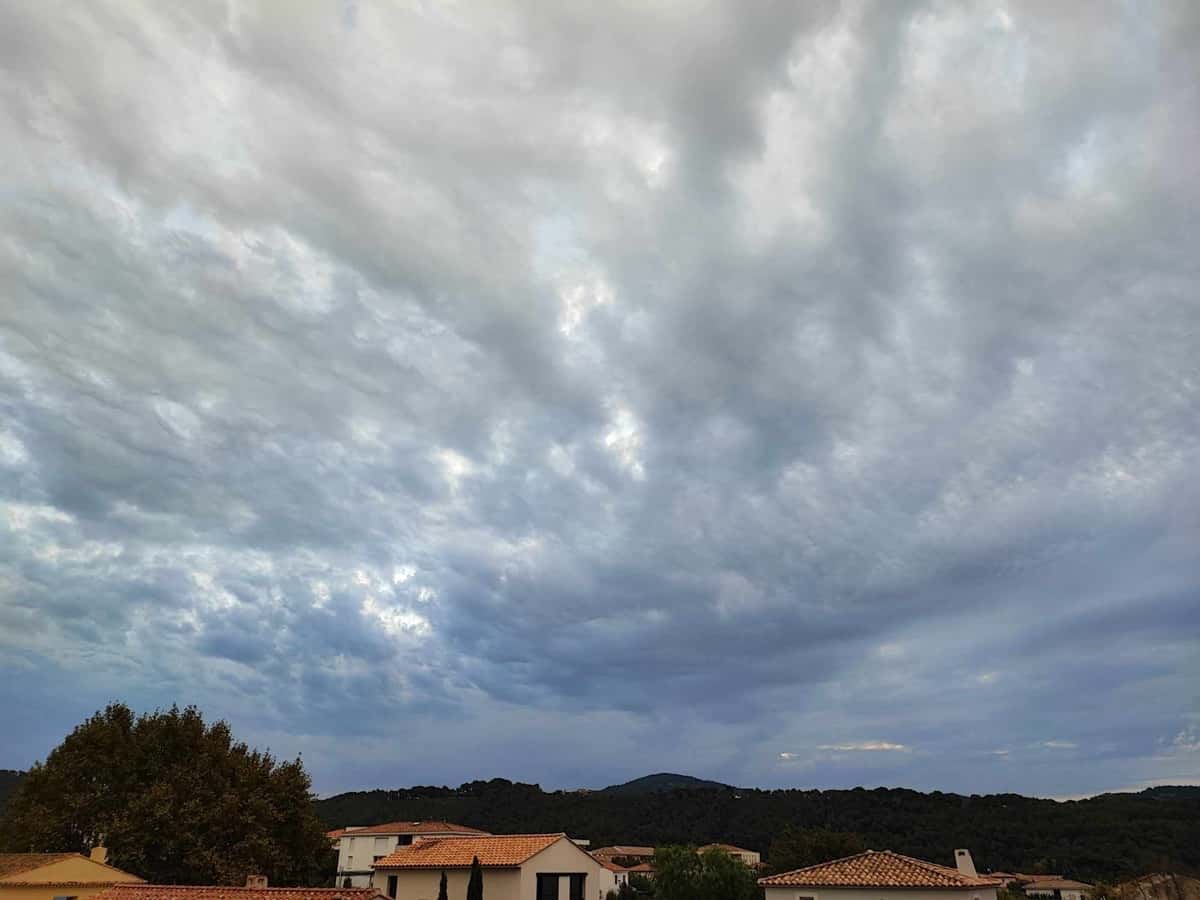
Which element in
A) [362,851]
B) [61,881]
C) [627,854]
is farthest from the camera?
[627,854]

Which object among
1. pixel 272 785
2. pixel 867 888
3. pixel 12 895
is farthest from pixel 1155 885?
pixel 272 785

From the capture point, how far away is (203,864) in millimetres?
37781

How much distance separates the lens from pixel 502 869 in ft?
131

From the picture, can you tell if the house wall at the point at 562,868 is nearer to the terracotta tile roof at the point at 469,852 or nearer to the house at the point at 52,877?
the terracotta tile roof at the point at 469,852

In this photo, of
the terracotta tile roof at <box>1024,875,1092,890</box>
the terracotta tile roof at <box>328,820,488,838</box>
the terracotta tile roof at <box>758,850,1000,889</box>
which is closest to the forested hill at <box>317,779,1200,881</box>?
the terracotta tile roof at <box>1024,875,1092,890</box>

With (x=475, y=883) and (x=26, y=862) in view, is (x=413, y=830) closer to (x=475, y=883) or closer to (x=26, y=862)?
(x=475, y=883)

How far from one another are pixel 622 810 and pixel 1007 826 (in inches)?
2401

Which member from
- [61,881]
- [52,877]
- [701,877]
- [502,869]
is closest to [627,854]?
[701,877]

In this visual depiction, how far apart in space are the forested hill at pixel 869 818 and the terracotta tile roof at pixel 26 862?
114 ft

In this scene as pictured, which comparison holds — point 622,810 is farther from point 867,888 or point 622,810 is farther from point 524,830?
point 867,888

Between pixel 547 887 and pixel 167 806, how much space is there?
1979cm

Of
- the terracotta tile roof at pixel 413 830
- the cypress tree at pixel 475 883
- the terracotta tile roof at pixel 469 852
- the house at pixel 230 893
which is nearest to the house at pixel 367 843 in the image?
the terracotta tile roof at pixel 413 830

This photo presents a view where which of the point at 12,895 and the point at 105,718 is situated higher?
the point at 105,718

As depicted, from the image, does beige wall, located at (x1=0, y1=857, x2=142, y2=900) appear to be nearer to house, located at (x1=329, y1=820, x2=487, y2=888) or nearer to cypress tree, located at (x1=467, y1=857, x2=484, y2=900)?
cypress tree, located at (x1=467, y1=857, x2=484, y2=900)
